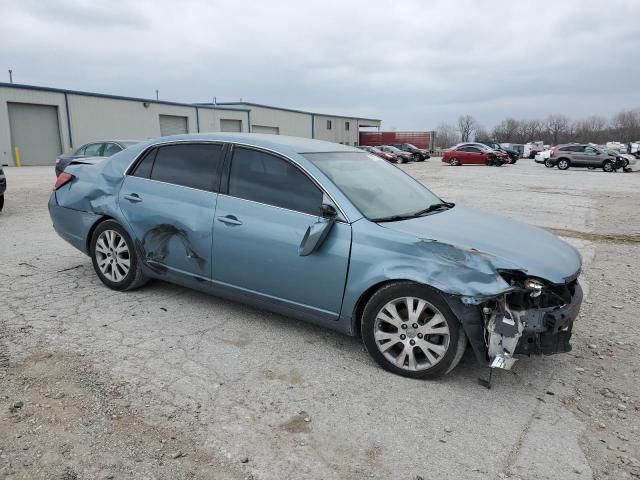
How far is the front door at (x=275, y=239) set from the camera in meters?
3.57

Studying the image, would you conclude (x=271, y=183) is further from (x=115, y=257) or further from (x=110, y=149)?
(x=110, y=149)

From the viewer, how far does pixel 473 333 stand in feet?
10.3

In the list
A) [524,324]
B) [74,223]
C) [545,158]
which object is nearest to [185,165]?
[74,223]

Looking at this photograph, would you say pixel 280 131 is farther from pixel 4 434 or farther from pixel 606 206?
pixel 4 434

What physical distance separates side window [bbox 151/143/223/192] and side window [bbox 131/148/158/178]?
51 mm

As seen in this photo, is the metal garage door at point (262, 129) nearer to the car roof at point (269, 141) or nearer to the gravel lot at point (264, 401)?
the car roof at point (269, 141)

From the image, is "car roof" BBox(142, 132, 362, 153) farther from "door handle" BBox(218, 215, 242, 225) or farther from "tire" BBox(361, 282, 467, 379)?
"tire" BBox(361, 282, 467, 379)

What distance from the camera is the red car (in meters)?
34.2

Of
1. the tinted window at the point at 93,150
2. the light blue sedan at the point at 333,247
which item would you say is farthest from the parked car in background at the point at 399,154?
the light blue sedan at the point at 333,247

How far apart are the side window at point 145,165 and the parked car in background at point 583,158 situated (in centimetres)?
3089

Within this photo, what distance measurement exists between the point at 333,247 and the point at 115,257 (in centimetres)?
247

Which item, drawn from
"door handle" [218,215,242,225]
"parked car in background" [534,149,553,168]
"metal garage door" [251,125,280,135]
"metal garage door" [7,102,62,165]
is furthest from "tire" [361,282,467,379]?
"metal garage door" [251,125,280,135]

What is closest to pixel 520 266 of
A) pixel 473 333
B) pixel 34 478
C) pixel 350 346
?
pixel 473 333

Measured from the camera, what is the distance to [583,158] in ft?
98.9
